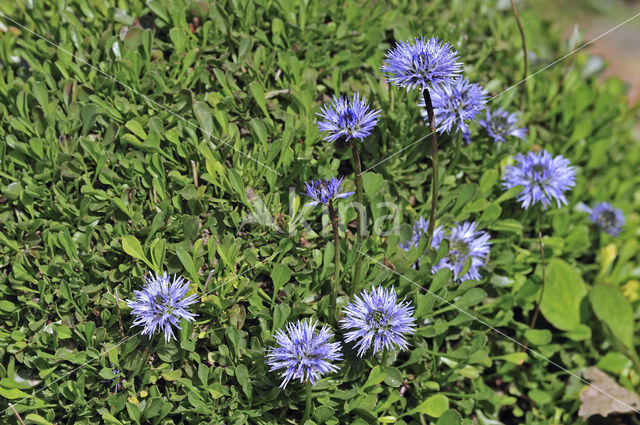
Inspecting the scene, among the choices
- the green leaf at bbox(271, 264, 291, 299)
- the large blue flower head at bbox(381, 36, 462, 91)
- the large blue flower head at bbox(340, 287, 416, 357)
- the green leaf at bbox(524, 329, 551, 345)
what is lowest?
the large blue flower head at bbox(340, 287, 416, 357)

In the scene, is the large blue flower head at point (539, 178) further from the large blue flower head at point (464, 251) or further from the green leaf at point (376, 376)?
the green leaf at point (376, 376)

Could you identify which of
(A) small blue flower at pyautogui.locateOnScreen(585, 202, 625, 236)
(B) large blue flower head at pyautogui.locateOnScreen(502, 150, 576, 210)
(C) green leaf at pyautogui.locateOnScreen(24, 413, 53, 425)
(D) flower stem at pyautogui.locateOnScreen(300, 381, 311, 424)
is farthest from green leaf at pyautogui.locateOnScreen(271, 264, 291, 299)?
(A) small blue flower at pyautogui.locateOnScreen(585, 202, 625, 236)

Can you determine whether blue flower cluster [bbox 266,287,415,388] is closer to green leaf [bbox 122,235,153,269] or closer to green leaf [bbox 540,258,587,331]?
green leaf [bbox 122,235,153,269]

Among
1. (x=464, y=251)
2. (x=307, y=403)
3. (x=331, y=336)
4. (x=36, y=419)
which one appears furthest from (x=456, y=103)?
(x=36, y=419)

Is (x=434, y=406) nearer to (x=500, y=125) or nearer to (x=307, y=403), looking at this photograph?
(x=307, y=403)

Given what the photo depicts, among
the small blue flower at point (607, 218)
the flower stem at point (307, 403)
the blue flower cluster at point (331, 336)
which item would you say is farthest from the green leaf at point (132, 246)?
the small blue flower at point (607, 218)
